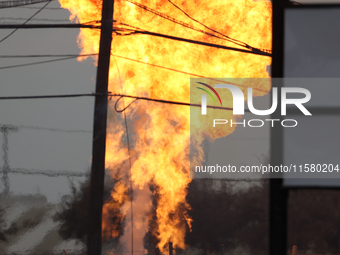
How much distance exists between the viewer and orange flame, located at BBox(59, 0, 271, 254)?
11.2ft

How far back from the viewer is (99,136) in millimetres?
3408

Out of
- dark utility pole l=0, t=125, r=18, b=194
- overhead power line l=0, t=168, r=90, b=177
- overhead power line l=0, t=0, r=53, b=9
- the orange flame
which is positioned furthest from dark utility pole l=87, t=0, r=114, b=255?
dark utility pole l=0, t=125, r=18, b=194

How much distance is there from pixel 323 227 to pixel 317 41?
246 centimetres

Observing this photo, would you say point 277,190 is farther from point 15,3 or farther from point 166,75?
point 15,3

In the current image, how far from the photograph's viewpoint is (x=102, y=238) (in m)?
3.37

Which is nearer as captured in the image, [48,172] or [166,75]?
[48,172]

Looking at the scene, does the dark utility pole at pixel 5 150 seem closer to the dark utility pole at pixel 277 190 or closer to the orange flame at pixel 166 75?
the orange flame at pixel 166 75

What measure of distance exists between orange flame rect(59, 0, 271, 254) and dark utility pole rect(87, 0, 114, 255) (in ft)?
0.29

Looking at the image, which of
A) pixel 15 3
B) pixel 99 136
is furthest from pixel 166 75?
pixel 15 3

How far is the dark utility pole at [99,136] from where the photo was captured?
10.9 ft

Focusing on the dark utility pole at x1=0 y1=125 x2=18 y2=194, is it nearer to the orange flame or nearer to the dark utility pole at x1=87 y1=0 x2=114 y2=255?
the dark utility pole at x1=87 y1=0 x2=114 y2=255

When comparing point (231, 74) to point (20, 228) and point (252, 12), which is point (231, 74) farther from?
point (20, 228)

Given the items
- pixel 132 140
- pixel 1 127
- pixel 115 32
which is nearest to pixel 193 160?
pixel 132 140

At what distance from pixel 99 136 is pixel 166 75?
1221mm
